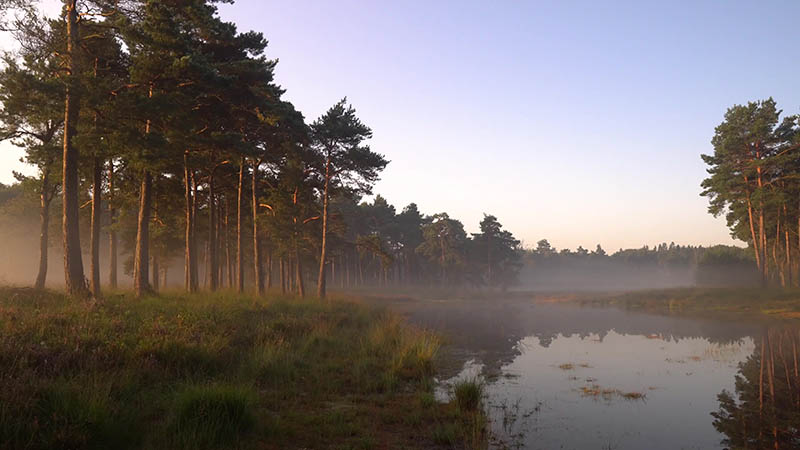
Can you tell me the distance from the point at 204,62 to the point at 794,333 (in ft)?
117

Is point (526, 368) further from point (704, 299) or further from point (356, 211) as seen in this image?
point (356, 211)

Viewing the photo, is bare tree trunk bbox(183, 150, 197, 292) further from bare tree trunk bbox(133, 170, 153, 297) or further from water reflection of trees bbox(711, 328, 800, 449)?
water reflection of trees bbox(711, 328, 800, 449)

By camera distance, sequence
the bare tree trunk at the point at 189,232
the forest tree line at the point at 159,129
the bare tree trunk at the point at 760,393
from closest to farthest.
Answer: the bare tree trunk at the point at 760,393 → the forest tree line at the point at 159,129 → the bare tree trunk at the point at 189,232

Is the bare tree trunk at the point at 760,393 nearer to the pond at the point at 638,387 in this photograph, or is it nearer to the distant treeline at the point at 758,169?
the pond at the point at 638,387

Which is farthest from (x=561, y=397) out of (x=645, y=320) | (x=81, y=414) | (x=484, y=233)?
(x=484, y=233)

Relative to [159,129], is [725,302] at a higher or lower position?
lower

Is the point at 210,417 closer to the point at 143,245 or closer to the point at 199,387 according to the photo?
the point at 199,387

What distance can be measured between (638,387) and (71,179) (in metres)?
24.3

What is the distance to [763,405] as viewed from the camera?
10.5 metres

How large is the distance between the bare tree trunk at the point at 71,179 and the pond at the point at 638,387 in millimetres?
16976

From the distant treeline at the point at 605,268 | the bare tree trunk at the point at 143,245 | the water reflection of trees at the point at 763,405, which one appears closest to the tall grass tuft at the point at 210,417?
the water reflection of trees at the point at 763,405

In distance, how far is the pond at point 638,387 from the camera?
8742mm

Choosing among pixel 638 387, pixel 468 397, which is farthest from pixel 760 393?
pixel 468 397

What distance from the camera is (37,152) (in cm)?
1961
